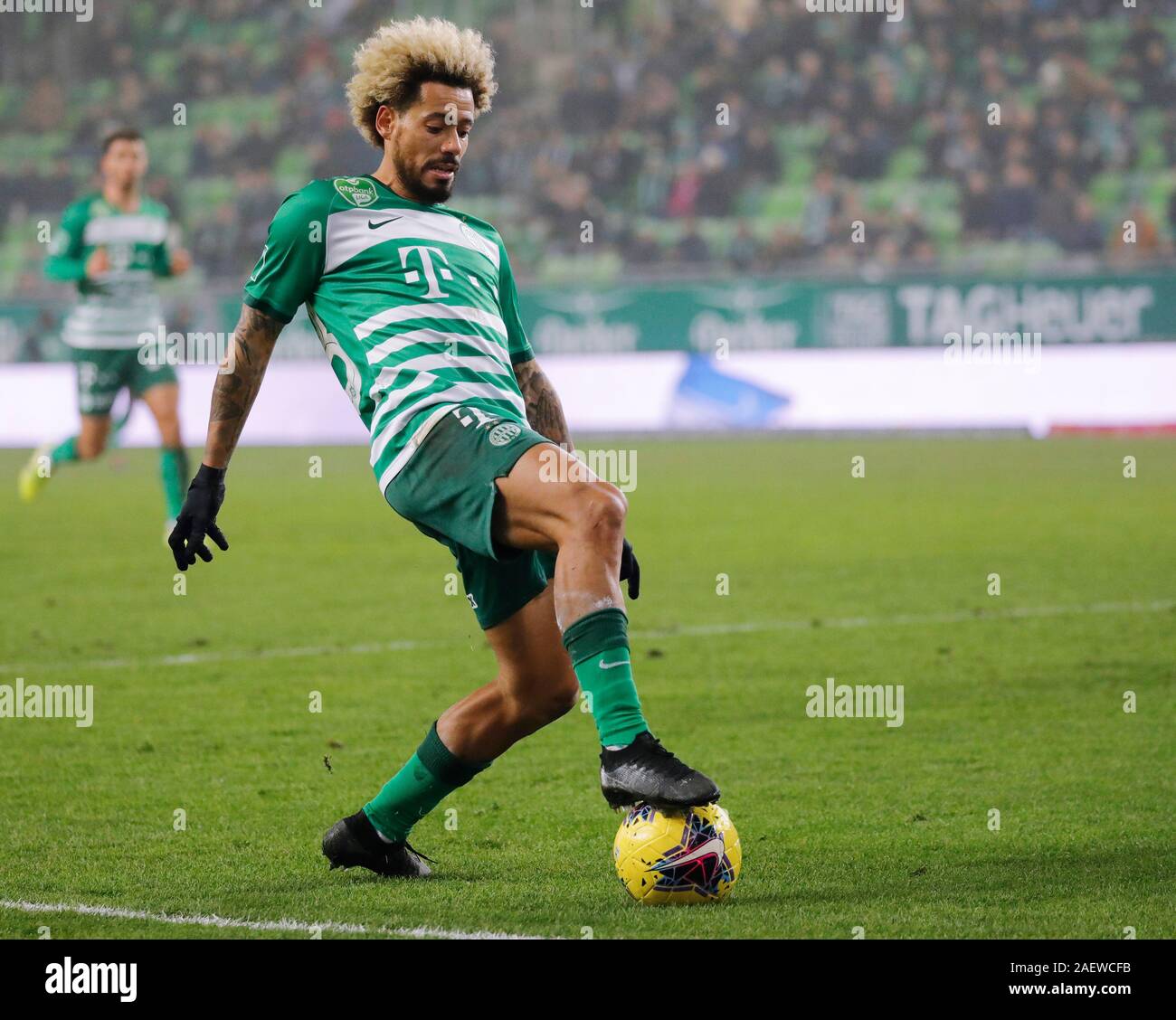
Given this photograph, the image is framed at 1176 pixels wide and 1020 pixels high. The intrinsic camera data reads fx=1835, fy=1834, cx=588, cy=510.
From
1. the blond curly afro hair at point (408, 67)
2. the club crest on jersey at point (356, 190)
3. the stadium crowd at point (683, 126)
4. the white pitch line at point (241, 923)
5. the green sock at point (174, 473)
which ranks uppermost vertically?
the stadium crowd at point (683, 126)

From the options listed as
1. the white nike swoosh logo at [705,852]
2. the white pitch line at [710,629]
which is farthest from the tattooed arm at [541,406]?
the white pitch line at [710,629]

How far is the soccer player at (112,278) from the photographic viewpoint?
1188 cm

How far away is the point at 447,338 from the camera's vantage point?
431cm

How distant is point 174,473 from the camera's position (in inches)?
452

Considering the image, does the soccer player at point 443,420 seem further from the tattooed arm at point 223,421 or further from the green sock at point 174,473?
the green sock at point 174,473

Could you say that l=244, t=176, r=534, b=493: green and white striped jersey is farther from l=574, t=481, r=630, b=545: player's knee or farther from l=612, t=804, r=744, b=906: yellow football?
l=612, t=804, r=744, b=906: yellow football

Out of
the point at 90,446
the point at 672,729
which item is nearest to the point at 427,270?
the point at 672,729

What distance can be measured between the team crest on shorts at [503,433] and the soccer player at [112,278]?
805 cm

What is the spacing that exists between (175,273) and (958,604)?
575cm

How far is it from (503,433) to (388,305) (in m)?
0.49

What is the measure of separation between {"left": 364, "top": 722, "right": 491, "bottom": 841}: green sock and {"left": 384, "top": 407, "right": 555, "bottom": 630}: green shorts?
0.54 meters

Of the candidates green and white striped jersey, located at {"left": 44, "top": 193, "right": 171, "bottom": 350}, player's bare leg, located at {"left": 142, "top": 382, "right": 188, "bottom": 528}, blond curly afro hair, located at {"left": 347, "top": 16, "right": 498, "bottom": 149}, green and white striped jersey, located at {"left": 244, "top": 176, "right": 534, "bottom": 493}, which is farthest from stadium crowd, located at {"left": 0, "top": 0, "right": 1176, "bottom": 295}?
green and white striped jersey, located at {"left": 244, "top": 176, "right": 534, "bottom": 493}
